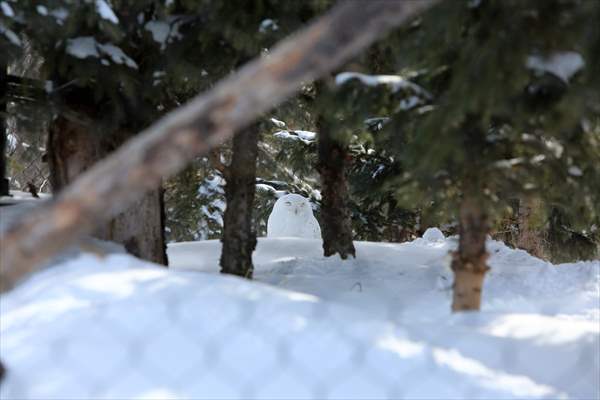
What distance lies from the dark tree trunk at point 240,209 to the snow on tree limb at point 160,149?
12.2 feet

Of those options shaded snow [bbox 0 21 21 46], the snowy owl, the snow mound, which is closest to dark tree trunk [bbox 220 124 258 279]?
shaded snow [bbox 0 21 21 46]

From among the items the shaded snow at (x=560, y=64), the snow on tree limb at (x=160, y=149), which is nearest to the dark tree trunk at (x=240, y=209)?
the shaded snow at (x=560, y=64)

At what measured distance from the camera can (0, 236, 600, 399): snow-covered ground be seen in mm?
2297

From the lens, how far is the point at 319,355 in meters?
2.39

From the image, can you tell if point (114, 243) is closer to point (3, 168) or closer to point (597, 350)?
point (3, 168)

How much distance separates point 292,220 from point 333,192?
2.27 metres

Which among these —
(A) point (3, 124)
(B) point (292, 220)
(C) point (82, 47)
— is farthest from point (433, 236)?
(C) point (82, 47)

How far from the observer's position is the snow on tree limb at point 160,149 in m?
1.32

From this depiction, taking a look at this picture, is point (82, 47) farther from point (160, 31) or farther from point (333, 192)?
point (333, 192)

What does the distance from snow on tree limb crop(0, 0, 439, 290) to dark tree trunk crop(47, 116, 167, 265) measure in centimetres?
336

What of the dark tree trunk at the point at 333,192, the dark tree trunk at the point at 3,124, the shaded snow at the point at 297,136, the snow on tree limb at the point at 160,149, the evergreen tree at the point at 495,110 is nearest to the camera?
the snow on tree limb at the point at 160,149

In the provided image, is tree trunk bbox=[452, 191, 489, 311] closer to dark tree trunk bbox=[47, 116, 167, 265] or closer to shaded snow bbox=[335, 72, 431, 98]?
shaded snow bbox=[335, 72, 431, 98]

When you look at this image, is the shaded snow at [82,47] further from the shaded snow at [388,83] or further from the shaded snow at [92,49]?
the shaded snow at [388,83]

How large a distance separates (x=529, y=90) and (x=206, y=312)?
5.48ft
